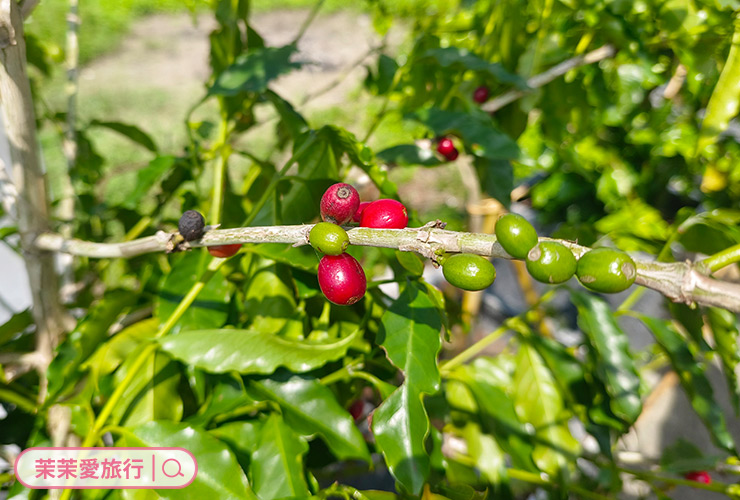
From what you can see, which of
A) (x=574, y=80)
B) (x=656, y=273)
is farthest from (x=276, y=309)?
(x=574, y=80)

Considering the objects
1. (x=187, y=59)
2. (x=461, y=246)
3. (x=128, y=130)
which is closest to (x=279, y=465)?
(x=461, y=246)

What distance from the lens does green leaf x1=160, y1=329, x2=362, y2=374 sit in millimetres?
663

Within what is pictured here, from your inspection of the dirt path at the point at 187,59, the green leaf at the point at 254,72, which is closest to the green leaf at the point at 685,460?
the green leaf at the point at 254,72

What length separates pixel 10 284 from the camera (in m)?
1.90

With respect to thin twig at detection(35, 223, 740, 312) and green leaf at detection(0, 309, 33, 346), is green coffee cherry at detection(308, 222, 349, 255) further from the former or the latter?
green leaf at detection(0, 309, 33, 346)

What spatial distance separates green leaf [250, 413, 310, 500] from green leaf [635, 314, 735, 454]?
2.20 feet

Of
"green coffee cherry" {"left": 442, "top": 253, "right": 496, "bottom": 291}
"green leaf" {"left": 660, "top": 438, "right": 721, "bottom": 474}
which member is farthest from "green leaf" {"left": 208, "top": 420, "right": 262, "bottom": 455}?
"green leaf" {"left": 660, "top": 438, "right": 721, "bottom": 474}

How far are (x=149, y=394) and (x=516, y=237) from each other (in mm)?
624

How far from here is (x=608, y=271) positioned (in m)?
0.37

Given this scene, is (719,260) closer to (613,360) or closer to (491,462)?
(613,360)

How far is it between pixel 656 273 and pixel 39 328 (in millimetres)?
949

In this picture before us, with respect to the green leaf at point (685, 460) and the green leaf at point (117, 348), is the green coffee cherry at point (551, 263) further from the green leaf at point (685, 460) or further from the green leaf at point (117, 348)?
the green leaf at point (685, 460)

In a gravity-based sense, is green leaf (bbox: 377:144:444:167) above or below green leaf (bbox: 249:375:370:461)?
above

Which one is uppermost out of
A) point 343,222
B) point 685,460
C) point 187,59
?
point 343,222
